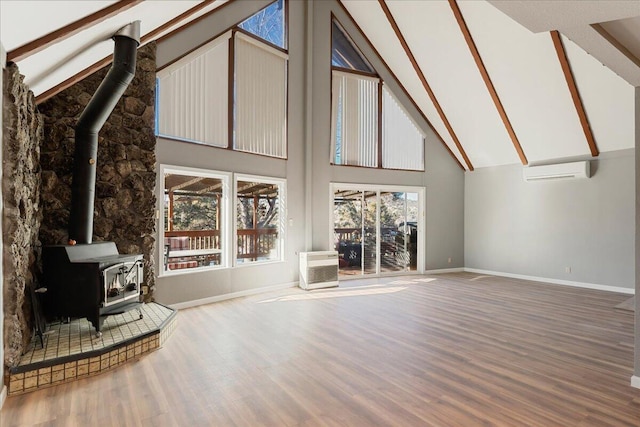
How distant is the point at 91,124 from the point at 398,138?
631 centimetres

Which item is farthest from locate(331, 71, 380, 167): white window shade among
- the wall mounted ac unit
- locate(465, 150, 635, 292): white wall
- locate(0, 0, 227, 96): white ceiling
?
locate(0, 0, 227, 96): white ceiling

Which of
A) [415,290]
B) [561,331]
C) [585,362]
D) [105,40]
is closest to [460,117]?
[415,290]

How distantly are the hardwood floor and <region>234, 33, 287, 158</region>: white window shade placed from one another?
2.92 m

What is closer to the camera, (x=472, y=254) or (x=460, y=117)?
(x=460, y=117)

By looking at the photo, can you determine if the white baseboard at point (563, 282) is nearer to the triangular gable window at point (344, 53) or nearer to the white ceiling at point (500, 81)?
the white ceiling at point (500, 81)

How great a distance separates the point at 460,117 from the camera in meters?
7.83

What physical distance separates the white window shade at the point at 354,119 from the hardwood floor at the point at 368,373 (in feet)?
12.0

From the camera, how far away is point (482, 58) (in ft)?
21.1

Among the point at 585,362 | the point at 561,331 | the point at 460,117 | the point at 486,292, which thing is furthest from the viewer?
the point at 460,117

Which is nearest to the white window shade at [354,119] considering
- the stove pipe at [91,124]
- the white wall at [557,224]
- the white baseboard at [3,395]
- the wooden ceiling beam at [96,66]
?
the white wall at [557,224]

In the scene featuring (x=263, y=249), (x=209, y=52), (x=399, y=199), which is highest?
(x=209, y=52)

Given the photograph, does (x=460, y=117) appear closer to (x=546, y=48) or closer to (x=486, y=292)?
(x=546, y=48)

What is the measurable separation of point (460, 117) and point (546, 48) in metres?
2.30

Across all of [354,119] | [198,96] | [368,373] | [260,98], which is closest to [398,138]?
[354,119]
